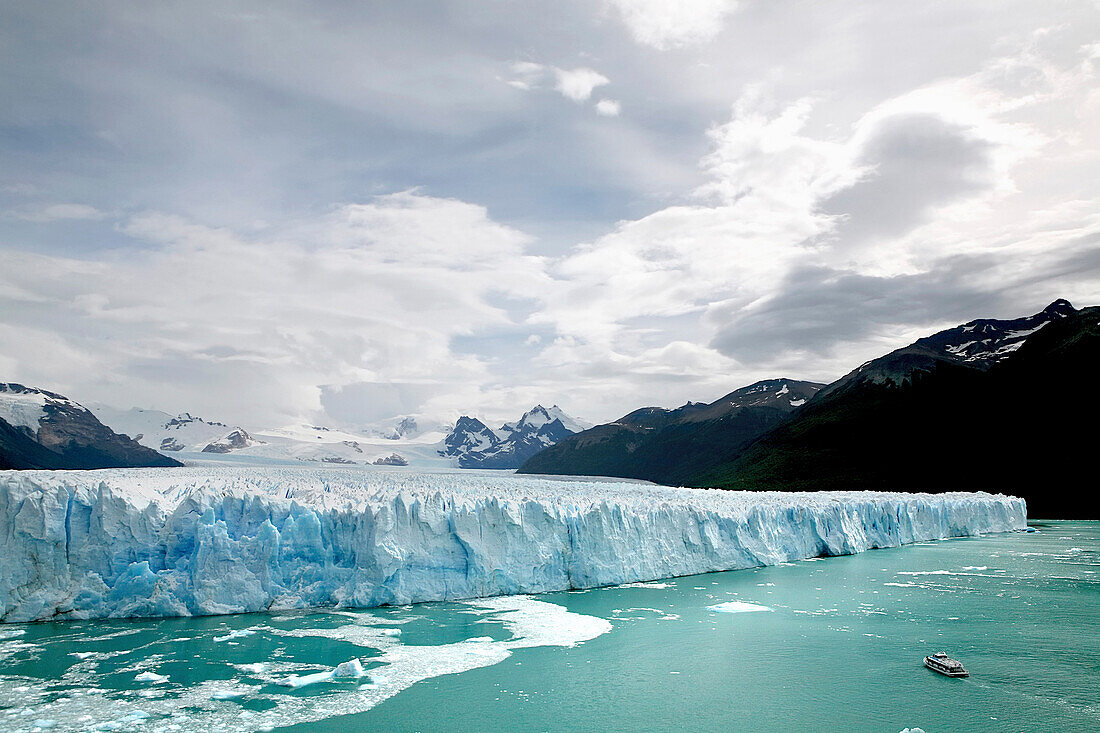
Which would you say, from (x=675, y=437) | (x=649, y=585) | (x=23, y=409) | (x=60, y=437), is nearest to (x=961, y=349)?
(x=675, y=437)

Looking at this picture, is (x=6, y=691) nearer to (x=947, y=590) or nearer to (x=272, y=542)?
(x=272, y=542)

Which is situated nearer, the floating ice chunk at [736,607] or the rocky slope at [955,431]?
the floating ice chunk at [736,607]

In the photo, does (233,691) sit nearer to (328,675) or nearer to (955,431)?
(328,675)

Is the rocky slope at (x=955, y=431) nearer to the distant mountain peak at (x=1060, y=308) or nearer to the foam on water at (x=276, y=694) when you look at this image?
the distant mountain peak at (x=1060, y=308)

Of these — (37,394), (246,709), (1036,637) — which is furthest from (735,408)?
(37,394)

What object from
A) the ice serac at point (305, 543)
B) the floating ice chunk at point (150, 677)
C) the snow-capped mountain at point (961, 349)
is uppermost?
the snow-capped mountain at point (961, 349)

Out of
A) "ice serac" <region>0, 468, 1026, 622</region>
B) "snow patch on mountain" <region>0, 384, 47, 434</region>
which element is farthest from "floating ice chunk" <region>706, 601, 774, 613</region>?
"snow patch on mountain" <region>0, 384, 47, 434</region>

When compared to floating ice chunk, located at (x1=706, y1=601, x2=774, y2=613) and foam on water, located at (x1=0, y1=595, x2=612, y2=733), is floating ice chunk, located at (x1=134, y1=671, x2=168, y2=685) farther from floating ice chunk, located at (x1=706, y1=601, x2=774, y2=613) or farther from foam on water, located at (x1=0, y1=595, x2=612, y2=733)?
floating ice chunk, located at (x1=706, y1=601, x2=774, y2=613)

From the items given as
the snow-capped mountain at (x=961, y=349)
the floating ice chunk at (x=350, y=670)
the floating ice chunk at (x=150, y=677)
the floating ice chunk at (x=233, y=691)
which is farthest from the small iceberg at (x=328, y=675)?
the snow-capped mountain at (x=961, y=349)
